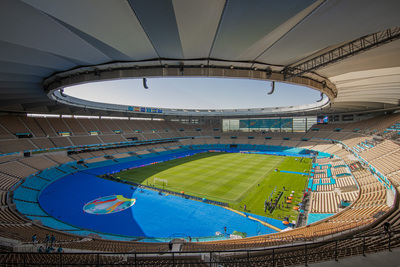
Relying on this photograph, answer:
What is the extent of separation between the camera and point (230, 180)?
28953 millimetres

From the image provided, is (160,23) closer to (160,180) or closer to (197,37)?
(197,37)

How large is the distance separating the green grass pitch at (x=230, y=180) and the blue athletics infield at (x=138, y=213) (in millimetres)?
2588

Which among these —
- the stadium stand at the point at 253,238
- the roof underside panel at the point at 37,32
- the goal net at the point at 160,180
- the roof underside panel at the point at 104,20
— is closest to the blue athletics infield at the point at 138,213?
the stadium stand at the point at 253,238

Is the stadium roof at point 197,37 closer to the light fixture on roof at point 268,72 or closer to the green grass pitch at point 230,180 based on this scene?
the light fixture on roof at point 268,72

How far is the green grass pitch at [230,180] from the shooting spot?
70.9 feet

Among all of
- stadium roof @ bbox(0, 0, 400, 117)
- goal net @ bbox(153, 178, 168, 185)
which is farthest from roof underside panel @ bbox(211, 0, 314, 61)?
goal net @ bbox(153, 178, 168, 185)

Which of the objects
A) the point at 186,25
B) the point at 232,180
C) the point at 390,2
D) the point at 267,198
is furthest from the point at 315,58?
the point at 232,180

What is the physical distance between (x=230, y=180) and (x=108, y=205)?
17.2 m

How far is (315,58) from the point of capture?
10.9 m

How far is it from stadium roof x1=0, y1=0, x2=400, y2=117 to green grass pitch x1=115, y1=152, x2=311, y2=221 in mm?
14371

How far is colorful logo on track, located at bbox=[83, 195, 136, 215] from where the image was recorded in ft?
62.4

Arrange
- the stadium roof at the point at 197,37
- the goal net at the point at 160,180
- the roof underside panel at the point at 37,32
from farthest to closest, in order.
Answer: the goal net at the point at 160,180
the roof underside panel at the point at 37,32
the stadium roof at the point at 197,37

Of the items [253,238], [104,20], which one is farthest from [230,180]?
[104,20]

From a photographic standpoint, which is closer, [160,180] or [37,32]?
[37,32]
